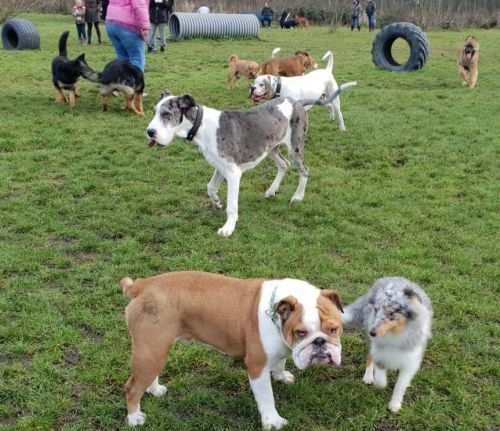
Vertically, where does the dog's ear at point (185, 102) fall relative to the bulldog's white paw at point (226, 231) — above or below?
above

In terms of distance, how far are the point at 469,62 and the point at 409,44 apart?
309 cm

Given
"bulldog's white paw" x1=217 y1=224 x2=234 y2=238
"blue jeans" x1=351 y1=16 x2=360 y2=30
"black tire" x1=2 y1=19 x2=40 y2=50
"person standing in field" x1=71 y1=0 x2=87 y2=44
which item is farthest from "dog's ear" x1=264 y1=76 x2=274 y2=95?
"blue jeans" x1=351 y1=16 x2=360 y2=30

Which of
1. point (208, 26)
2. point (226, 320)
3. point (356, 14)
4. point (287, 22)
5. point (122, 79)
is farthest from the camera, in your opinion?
point (287, 22)

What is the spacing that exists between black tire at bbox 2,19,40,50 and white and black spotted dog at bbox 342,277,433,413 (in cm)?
1812

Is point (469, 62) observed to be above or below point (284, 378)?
above

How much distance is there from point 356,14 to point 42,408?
113ft

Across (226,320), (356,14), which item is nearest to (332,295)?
(226,320)

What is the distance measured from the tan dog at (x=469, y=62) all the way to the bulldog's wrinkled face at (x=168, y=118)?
10299 millimetres

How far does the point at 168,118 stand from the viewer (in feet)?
18.2

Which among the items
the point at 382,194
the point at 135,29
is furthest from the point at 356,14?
the point at 382,194

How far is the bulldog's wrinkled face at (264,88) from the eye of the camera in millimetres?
9438

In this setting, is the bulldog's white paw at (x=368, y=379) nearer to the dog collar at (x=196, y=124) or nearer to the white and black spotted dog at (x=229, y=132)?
the white and black spotted dog at (x=229, y=132)

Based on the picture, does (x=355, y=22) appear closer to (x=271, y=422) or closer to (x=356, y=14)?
(x=356, y=14)

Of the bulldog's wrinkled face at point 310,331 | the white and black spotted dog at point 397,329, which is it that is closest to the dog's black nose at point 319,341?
the bulldog's wrinkled face at point 310,331
